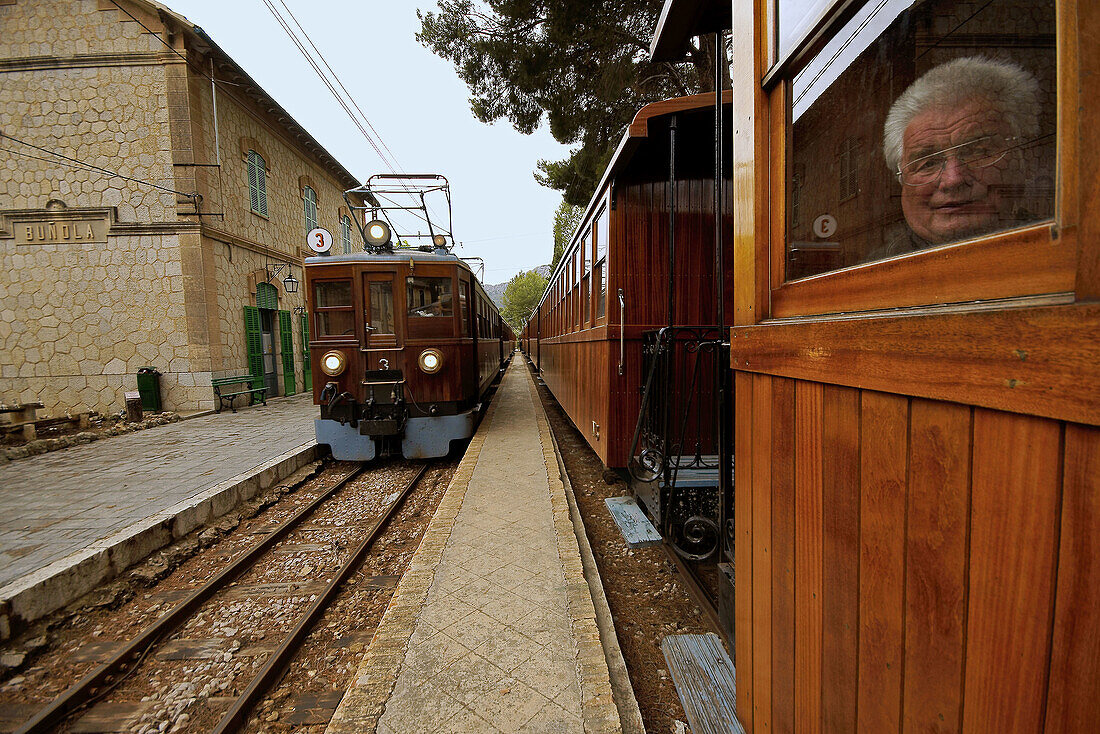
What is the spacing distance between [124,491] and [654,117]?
606 cm

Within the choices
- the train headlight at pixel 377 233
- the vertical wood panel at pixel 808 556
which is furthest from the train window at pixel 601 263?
the train headlight at pixel 377 233

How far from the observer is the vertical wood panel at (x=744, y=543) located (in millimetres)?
1514

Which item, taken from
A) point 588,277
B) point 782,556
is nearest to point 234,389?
point 588,277

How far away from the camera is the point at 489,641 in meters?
2.32

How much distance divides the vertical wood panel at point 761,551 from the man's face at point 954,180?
1.79ft

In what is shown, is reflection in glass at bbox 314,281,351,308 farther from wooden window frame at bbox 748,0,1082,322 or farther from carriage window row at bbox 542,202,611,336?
wooden window frame at bbox 748,0,1082,322

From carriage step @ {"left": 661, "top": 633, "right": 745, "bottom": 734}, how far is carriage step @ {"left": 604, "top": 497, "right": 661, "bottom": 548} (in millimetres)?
1078

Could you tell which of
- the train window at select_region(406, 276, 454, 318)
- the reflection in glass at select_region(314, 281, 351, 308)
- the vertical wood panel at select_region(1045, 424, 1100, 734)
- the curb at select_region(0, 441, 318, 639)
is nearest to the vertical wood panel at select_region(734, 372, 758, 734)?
the vertical wood panel at select_region(1045, 424, 1100, 734)

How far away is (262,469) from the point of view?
5.49 metres

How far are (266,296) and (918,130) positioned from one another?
47.2 ft

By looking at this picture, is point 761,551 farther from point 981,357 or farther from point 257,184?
point 257,184

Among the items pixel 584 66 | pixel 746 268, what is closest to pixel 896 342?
pixel 746 268

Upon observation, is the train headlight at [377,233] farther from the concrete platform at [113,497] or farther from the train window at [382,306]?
the concrete platform at [113,497]

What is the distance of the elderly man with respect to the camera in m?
0.78
